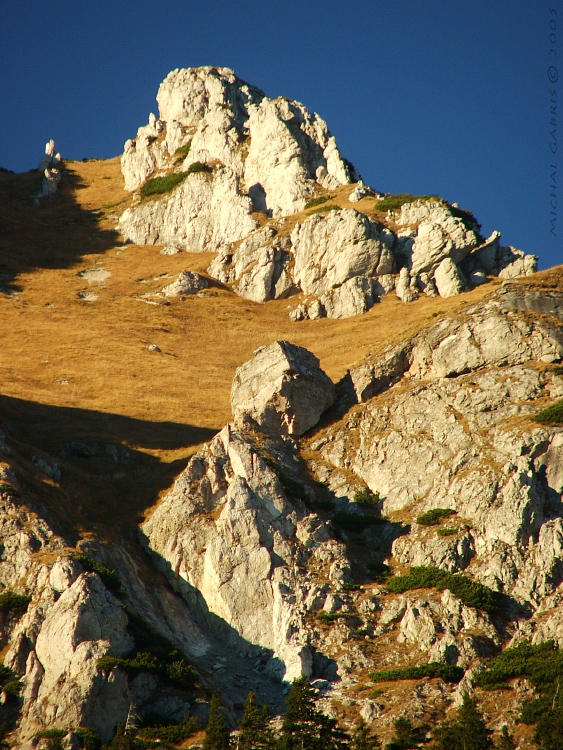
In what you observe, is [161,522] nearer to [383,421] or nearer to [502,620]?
[383,421]

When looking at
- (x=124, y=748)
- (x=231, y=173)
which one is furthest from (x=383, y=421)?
(x=231, y=173)

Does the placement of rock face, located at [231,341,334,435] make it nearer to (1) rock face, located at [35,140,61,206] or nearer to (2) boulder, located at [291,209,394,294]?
(2) boulder, located at [291,209,394,294]

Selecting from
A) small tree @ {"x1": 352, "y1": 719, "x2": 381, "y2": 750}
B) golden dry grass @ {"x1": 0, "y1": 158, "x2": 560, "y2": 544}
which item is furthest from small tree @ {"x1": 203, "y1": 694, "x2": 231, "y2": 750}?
golden dry grass @ {"x1": 0, "y1": 158, "x2": 560, "y2": 544}

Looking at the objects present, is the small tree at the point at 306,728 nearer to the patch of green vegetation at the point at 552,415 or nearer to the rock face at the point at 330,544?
the rock face at the point at 330,544

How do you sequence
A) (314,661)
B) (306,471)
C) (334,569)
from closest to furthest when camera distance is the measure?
(314,661), (334,569), (306,471)

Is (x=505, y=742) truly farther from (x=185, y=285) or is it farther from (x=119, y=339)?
(x=185, y=285)

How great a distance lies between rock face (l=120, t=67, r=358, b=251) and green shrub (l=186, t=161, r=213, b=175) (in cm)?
75

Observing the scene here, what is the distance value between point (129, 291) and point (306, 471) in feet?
218

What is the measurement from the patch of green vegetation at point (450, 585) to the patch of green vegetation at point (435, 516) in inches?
118

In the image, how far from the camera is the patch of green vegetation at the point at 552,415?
49375mm

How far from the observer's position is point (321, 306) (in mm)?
105938

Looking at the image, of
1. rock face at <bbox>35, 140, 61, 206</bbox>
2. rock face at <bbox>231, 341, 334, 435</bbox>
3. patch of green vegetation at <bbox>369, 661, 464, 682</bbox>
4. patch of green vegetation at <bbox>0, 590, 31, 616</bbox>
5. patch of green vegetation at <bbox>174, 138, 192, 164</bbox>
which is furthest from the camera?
rock face at <bbox>35, 140, 61, 206</bbox>

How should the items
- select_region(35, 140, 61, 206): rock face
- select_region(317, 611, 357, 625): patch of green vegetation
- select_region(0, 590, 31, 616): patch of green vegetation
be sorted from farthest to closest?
select_region(35, 140, 61, 206): rock face → select_region(317, 611, 357, 625): patch of green vegetation → select_region(0, 590, 31, 616): patch of green vegetation

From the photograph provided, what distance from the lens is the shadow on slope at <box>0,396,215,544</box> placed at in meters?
48.6
